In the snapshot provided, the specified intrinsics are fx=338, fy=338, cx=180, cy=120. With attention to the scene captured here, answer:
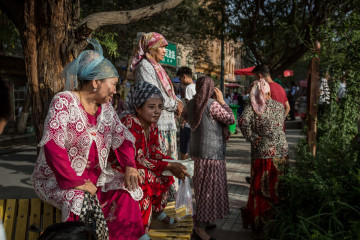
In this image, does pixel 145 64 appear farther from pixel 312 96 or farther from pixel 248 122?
pixel 312 96

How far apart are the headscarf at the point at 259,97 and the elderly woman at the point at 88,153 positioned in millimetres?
1667

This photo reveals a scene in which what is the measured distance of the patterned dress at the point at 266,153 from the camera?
380 centimetres

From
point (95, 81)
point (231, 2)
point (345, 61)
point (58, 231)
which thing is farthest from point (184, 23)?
point (58, 231)

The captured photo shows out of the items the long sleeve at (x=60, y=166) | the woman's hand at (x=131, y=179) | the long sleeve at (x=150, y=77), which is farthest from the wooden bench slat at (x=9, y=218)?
the long sleeve at (x=150, y=77)

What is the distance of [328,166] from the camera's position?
12.7 feet

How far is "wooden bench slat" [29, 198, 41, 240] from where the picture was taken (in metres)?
2.55

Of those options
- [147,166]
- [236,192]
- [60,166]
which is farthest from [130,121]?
[236,192]

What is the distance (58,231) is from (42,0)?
234 centimetres

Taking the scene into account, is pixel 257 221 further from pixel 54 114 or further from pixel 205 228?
pixel 54 114

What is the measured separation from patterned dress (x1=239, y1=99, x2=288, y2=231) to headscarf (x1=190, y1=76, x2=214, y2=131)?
0.46 metres

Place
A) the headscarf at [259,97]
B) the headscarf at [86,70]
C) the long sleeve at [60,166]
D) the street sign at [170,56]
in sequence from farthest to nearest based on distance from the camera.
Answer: the street sign at [170,56], the headscarf at [259,97], the headscarf at [86,70], the long sleeve at [60,166]

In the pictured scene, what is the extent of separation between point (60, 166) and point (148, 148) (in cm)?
97

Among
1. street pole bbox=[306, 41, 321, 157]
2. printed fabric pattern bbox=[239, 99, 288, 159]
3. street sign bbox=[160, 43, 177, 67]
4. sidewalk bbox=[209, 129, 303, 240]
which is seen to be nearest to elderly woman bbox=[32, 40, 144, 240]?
printed fabric pattern bbox=[239, 99, 288, 159]

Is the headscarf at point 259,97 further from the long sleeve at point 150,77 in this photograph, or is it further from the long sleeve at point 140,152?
the long sleeve at point 140,152
